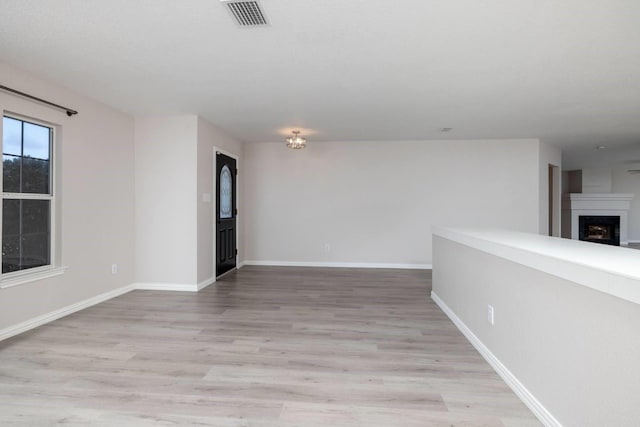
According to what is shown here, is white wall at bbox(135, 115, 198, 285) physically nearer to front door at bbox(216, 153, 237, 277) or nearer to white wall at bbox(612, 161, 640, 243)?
front door at bbox(216, 153, 237, 277)

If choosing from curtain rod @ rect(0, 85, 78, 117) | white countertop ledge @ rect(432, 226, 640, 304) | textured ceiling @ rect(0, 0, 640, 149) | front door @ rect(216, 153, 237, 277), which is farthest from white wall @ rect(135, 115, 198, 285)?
white countertop ledge @ rect(432, 226, 640, 304)

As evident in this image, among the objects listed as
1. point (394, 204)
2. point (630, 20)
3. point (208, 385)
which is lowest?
point (208, 385)

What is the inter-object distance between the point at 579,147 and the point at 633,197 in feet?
14.1

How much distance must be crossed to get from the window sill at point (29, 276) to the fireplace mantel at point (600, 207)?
36.6 feet

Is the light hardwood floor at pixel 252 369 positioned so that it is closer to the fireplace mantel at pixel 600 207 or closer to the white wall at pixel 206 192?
the white wall at pixel 206 192

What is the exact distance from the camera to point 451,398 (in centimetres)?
201

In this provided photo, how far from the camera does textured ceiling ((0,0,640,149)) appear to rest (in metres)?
2.17

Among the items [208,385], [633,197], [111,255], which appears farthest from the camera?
[633,197]

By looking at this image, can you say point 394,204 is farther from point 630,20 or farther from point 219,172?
point 630,20

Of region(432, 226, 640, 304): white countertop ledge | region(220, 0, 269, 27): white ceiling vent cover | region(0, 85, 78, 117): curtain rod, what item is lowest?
region(432, 226, 640, 304): white countertop ledge

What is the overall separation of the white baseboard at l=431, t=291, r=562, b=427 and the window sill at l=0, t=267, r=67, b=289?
396 centimetres

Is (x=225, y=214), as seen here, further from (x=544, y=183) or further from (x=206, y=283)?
(x=544, y=183)

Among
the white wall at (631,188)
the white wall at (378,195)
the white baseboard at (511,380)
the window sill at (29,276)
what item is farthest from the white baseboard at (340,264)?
the white wall at (631,188)

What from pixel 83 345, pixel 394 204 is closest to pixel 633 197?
pixel 394 204
